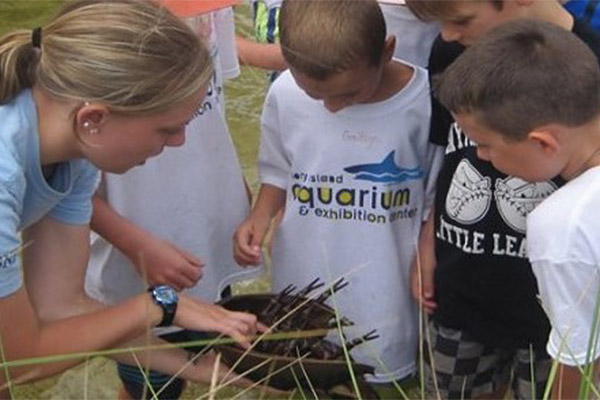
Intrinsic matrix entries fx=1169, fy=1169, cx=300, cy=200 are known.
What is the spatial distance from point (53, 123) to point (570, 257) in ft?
3.31

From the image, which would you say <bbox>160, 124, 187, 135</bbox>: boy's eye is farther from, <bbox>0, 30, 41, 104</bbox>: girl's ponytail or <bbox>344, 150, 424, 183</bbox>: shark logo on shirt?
<bbox>344, 150, 424, 183</bbox>: shark logo on shirt

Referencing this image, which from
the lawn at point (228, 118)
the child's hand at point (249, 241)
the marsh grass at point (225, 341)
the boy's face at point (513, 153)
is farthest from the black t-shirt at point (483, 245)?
the lawn at point (228, 118)

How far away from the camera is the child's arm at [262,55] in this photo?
325 centimetres

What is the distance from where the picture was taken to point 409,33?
3.00m

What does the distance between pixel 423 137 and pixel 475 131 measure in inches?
19.0

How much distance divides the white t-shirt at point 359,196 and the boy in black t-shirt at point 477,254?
2.5 inches

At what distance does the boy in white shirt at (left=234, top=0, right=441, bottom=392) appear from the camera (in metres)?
2.70

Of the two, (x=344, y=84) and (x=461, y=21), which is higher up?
(x=461, y=21)

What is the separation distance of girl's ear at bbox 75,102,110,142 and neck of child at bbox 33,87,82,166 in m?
0.01

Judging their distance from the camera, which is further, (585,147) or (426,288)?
(426,288)

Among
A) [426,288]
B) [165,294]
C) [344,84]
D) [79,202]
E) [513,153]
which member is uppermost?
[513,153]

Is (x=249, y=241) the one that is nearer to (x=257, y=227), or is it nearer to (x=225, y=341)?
(x=257, y=227)

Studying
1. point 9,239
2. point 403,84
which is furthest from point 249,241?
point 9,239

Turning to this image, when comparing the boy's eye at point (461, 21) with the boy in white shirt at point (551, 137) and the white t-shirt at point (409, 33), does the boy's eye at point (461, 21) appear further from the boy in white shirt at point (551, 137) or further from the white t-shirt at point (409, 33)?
the white t-shirt at point (409, 33)
